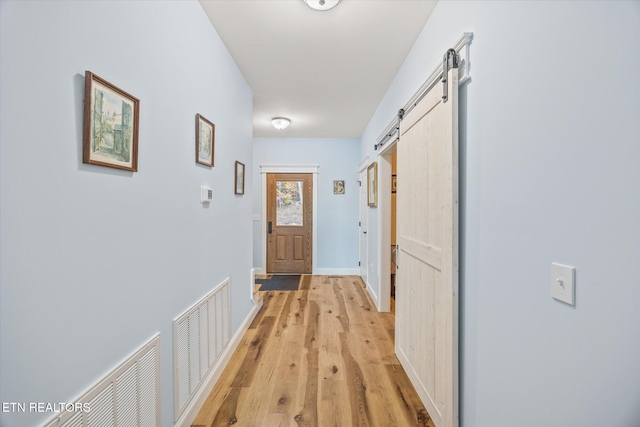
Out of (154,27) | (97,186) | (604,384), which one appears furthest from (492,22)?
(97,186)

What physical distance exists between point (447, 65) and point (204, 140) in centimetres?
151

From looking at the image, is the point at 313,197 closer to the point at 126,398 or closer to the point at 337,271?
the point at 337,271

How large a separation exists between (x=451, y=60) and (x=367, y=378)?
2173 mm

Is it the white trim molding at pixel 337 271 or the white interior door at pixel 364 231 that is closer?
the white interior door at pixel 364 231

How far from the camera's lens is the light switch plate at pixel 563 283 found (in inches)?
31.0

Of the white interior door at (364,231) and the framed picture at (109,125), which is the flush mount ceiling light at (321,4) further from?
the white interior door at (364,231)

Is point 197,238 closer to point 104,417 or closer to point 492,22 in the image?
point 104,417

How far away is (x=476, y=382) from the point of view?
4.16 feet

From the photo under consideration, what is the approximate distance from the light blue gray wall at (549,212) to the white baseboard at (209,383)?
59.0 inches

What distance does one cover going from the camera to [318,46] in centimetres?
220

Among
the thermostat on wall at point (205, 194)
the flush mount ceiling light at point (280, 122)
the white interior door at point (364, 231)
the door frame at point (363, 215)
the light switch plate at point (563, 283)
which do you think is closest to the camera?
the light switch plate at point (563, 283)

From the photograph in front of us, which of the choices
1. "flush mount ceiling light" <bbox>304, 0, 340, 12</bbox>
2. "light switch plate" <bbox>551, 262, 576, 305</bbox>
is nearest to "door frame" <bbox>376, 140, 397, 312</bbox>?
"flush mount ceiling light" <bbox>304, 0, 340, 12</bbox>

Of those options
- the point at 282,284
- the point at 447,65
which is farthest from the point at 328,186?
the point at 447,65

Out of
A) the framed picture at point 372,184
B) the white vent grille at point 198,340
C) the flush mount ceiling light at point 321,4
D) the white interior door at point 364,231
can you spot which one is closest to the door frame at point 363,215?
the white interior door at point 364,231
